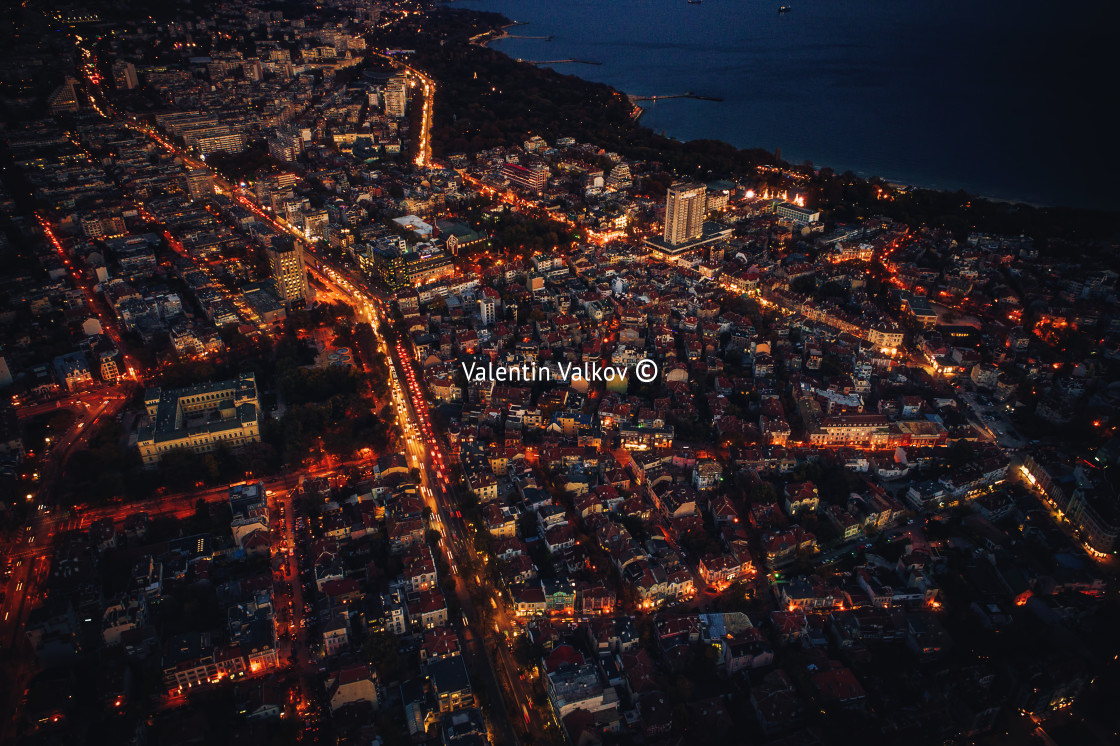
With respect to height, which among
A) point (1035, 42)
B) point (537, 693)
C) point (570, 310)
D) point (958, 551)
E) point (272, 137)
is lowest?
point (537, 693)

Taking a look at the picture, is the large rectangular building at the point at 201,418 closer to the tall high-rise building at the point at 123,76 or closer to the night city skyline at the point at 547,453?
the night city skyline at the point at 547,453

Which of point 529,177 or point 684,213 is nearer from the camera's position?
point 684,213

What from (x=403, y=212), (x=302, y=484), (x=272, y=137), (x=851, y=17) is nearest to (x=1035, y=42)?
(x=851, y=17)

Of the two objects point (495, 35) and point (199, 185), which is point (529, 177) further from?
point (495, 35)

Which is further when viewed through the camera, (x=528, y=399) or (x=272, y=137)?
(x=272, y=137)

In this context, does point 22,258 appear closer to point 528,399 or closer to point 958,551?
point 528,399

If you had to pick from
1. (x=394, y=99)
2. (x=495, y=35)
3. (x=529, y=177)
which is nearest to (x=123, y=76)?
(x=394, y=99)

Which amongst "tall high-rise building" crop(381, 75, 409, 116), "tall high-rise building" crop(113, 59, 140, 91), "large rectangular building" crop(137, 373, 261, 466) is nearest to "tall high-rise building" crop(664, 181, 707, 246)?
"large rectangular building" crop(137, 373, 261, 466)

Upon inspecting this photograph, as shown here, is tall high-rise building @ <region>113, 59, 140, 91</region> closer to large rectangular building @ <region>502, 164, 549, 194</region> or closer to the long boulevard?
the long boulevard
